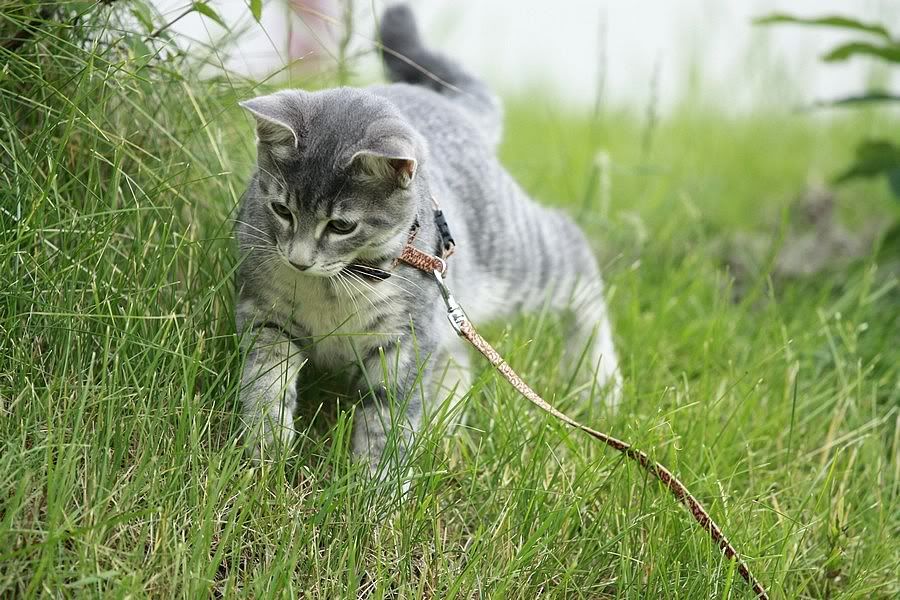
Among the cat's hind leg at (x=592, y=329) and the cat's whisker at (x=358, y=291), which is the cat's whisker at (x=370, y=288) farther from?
the cat's hind leg at (x=592, y=329)

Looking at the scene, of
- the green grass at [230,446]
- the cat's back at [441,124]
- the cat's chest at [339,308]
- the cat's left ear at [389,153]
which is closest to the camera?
the green grass at [230,446]

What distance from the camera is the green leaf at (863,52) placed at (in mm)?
3273

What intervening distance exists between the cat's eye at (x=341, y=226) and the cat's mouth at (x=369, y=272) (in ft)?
0.33

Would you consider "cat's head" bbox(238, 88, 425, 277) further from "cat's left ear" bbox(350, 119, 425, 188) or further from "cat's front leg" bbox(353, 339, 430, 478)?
"cat's front leg" bbox(353, 339, 430, 478)

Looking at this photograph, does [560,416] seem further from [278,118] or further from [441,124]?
[441,124]

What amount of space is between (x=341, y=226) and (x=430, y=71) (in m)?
1.25

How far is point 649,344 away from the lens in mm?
3025

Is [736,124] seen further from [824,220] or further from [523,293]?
[523,293]

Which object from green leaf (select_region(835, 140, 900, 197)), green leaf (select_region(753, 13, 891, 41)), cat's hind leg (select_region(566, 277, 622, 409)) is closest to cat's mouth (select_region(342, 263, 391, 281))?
cat's hind leg (select_region(566, 277, 622, 409))

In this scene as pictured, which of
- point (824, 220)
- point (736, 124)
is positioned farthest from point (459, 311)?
point (736, 124)

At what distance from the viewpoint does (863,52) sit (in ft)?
10.9

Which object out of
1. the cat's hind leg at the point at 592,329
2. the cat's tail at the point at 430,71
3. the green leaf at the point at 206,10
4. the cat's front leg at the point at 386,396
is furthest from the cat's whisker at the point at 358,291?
the cat's tail at the point at 430,71

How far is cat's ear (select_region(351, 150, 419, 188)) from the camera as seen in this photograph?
1.99 m

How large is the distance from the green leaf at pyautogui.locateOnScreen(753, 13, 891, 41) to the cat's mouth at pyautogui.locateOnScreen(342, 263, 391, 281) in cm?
187
